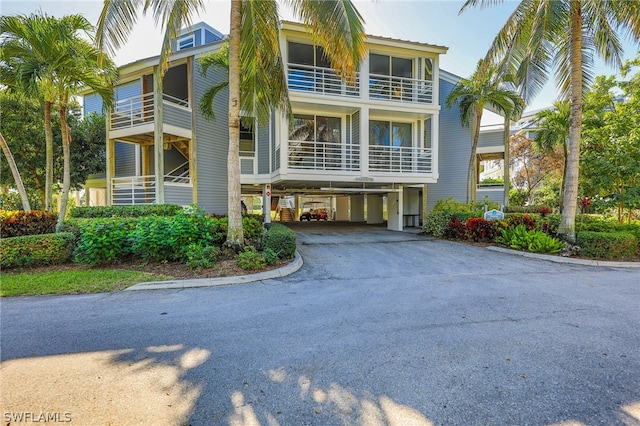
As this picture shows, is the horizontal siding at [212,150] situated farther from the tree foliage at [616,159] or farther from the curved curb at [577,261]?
the tree foliage at [616,159]

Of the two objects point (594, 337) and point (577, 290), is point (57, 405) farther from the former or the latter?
point (577, 290)

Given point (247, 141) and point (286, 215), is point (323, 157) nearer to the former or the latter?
point (247, 141)

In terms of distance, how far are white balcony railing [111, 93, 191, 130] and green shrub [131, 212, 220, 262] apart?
6851 mm

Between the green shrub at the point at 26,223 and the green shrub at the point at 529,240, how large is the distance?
51.3 feet

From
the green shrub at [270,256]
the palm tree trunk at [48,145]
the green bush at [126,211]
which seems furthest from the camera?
the green bush at [126,211]

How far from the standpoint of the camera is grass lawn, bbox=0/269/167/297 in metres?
5.69

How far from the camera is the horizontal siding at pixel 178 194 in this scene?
1209 cm

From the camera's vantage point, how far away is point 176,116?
1261cm

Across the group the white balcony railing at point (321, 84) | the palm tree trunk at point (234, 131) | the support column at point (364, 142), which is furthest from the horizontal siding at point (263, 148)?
the palm tree trunk at point (234, 131)

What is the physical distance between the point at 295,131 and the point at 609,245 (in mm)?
11689

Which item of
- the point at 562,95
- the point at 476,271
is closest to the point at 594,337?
the point at 476,271

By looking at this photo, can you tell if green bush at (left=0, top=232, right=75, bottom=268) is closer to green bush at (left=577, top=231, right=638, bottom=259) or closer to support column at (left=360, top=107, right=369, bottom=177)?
support column at (left=360, top=107, right=369, bottom=177)

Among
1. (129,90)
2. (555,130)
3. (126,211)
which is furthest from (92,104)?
(555,130)

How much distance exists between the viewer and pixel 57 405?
2504 mm
